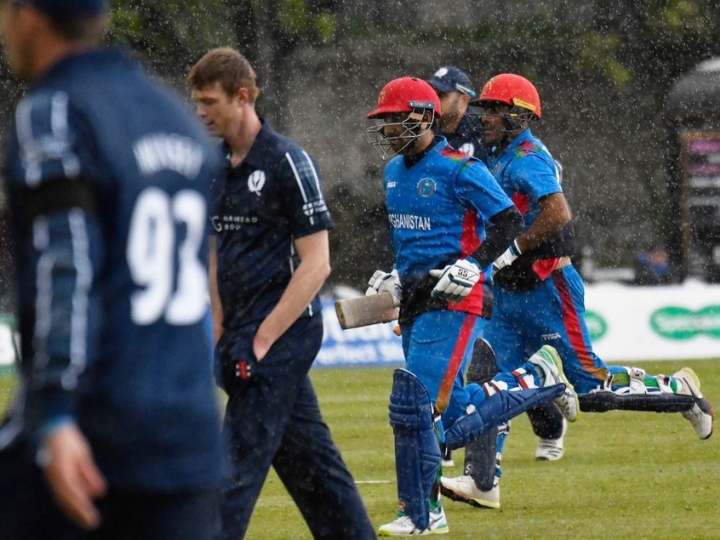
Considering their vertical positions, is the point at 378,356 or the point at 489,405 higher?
the point at 489,405

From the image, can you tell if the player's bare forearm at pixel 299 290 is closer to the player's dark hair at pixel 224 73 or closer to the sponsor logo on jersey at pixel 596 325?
the player's dark hair at pixel 224 73

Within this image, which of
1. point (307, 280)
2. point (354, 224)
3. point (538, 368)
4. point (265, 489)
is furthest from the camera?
point (354, 224)

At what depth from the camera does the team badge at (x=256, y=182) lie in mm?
5469

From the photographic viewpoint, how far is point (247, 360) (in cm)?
542

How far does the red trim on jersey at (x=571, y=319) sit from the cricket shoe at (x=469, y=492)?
121 cm

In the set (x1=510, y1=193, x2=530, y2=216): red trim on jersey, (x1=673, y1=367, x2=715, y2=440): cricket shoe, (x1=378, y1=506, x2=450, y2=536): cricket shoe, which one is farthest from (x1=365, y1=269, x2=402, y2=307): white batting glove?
(x1=673, y1=367, x2=715, y2=440): cricket shoe

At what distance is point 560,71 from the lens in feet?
86.6

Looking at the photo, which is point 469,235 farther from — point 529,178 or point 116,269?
point 116,269

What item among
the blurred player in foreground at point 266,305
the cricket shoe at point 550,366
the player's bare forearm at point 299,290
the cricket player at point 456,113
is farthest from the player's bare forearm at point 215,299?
the cricket player at point 456,113

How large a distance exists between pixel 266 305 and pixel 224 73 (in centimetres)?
81

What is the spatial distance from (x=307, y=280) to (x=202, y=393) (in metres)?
2.04

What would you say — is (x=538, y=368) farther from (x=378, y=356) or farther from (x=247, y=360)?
(x=378, y=356)

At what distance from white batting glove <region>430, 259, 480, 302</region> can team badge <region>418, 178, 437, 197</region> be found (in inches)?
14.6

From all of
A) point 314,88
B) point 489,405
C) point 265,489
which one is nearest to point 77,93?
point 489,405
